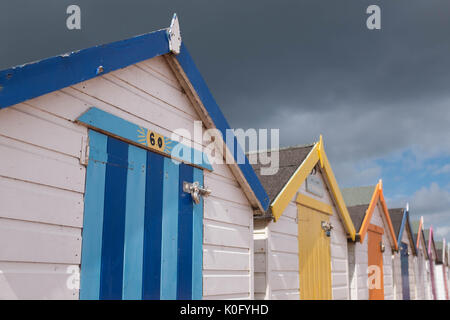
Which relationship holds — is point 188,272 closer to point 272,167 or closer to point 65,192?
point 65,192

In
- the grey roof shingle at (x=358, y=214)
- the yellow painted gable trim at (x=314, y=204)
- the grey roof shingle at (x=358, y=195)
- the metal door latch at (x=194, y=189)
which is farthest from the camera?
the grey roof shingle at (x=358, y=195)

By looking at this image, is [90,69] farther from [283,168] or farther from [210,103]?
[283,168]

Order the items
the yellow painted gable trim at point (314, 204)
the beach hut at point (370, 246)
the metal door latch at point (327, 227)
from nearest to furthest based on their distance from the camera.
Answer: the yellow painted gable trim at point (314, 204), the metal door latch at point (327, 227), the beach hut at point (370, 246)

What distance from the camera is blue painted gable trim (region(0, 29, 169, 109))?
11.2 ft

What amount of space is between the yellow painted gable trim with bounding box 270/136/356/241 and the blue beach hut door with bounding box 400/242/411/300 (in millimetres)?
6502

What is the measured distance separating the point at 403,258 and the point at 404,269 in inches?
14.9

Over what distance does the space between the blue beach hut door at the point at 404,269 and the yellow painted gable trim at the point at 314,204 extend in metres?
7.65

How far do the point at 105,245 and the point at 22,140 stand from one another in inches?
47.1

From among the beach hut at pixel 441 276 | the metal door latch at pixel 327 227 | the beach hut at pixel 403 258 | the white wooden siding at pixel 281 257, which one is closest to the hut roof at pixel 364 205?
the beach hut at pixel 403 258

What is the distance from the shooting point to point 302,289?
26.6ft

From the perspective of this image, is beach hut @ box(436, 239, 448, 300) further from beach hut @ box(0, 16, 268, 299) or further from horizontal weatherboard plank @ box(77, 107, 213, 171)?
horizontal weatherboard plank @ box(77, 107, 213, 171)

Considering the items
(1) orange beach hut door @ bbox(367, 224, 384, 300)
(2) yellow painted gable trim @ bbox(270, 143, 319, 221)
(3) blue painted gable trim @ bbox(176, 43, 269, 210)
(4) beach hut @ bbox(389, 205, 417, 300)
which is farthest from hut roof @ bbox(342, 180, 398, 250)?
(3) blue painted gable trim @ bbox(176, 43, 269, 210)

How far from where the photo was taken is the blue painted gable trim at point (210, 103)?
5473mm
